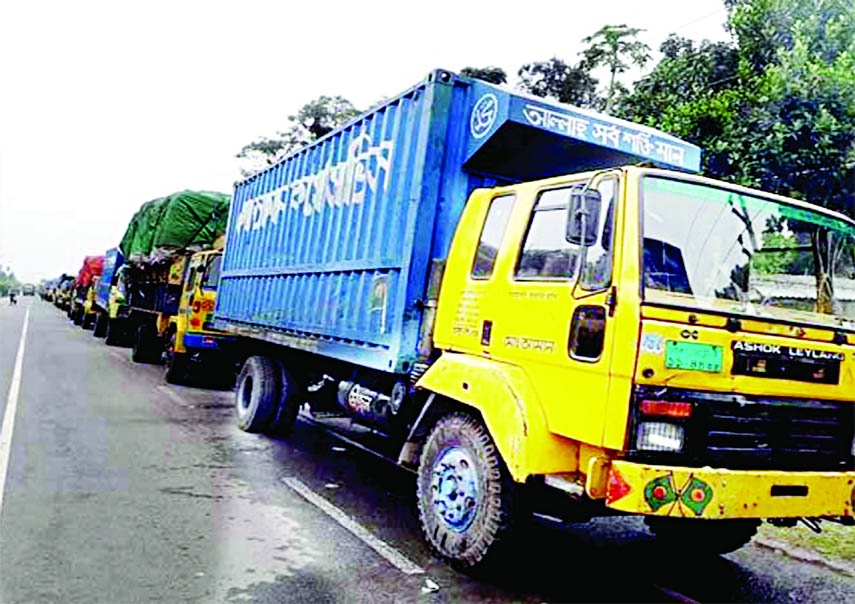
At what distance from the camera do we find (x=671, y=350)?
3.66 meters

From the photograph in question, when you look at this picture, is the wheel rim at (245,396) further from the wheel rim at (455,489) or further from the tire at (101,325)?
the tire at (101,325)

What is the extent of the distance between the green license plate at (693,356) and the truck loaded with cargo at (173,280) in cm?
904

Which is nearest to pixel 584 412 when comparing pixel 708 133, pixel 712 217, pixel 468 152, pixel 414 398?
pixel 712 217

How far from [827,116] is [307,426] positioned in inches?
307

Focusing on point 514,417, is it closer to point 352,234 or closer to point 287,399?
point 352,234

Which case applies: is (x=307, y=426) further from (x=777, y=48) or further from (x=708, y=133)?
(x=777, y=48)

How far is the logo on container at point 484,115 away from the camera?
5.25m

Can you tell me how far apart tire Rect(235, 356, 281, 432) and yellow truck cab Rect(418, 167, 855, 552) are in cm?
430

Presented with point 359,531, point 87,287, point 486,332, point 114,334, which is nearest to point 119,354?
point 114,334

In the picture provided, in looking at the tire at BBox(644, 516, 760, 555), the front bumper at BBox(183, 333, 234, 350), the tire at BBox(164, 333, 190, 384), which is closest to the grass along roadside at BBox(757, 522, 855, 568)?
the tire at BBox(644, 516, 760, 555)

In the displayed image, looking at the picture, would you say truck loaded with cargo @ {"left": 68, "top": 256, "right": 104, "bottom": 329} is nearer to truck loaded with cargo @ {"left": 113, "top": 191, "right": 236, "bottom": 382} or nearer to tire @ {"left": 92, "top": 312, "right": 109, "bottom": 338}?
tire @ {"left": 92, "top": 312, "right": 109, "bottom": 338}

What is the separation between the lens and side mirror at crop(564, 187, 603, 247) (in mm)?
3920

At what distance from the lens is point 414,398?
5590mm

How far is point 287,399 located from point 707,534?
15.6 ft
